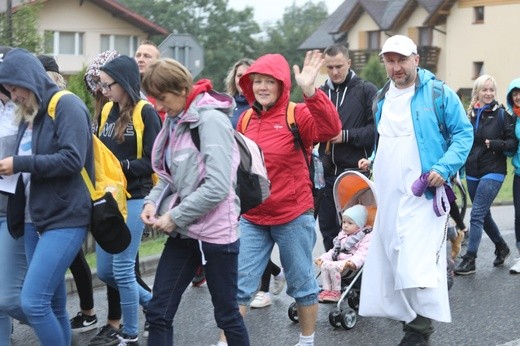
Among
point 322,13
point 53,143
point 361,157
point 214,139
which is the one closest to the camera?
point 214,139

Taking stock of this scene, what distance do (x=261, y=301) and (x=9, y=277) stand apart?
2816 millimetres

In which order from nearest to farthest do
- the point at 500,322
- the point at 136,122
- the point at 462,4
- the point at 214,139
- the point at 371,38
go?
the point at 214,139 < the point at 136,122 < the point at 500,322 < the point at 462,4 < the point at 371,38

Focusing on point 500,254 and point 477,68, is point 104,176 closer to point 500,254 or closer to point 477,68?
point 500,254

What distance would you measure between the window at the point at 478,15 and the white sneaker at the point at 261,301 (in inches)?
Answer: 1907

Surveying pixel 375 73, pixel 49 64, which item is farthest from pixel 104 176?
pixel 375 73

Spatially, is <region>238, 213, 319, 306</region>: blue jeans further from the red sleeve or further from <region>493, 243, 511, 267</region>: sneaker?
<region>493, 243, 511, 267</region>: sneaker

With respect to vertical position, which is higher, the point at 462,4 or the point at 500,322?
the point at 462,4

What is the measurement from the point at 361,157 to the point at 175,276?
3287mm

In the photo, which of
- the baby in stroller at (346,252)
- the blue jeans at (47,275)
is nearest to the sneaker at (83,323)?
the blue jeans at (47,275)

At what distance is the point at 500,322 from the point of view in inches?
299

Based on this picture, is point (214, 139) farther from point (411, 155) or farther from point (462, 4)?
point (462, 4)

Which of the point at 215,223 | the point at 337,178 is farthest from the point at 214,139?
the point at 337,178

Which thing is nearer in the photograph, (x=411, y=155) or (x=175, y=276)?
(x=175, y=276)

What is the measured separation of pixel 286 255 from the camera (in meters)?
6.39
